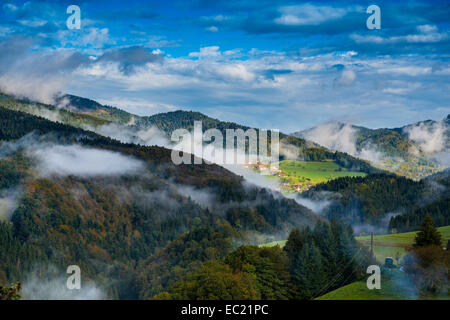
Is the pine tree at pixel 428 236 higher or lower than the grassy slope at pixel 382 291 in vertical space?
higher

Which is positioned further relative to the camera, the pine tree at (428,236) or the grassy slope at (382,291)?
the pine tree at (428,236)

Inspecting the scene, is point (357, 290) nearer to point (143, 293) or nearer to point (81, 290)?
point (143, 293)

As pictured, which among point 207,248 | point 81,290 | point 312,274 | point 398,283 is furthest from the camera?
point 81,290

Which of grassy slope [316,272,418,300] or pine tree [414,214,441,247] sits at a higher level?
pine tree [414,214,441,247]

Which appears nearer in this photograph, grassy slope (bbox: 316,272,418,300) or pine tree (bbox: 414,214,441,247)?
grassy slope (bbox: 316,272,418,300)

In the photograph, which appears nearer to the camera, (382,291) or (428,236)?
(382,291)

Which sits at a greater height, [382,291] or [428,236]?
[428,236]
